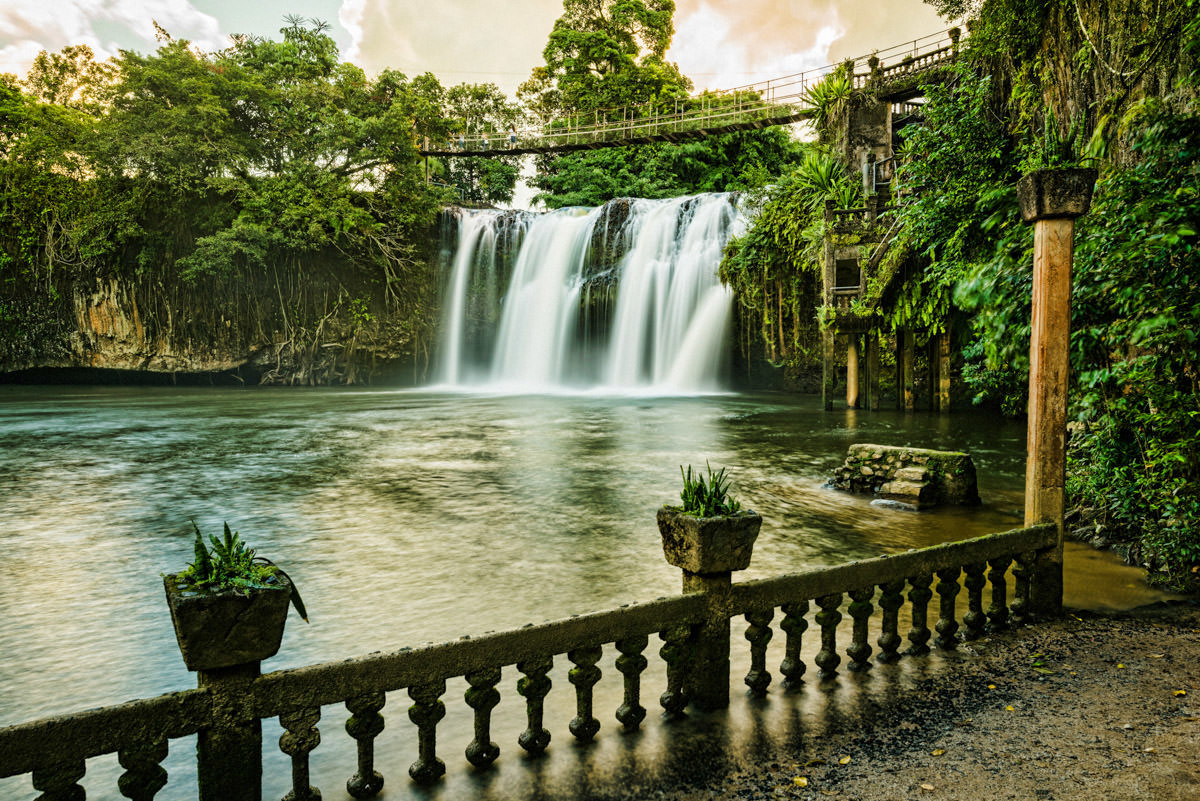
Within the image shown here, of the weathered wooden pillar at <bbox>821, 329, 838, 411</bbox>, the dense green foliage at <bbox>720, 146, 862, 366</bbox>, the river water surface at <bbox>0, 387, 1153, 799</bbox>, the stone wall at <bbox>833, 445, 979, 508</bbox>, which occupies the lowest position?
the river water surface at <bbox>0, 387, 1153, 799</bbox>

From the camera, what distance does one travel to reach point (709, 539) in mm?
3172

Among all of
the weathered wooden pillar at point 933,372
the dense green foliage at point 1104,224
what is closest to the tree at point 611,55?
the weathered wooden pillar at point 933,372

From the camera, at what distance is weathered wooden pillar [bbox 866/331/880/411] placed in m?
17.2

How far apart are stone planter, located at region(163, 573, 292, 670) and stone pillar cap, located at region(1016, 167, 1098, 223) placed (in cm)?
436

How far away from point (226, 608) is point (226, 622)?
A: 0.17 ft

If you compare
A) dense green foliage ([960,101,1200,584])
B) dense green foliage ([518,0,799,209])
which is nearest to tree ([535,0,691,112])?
dense green foliage ([518,0,799,209])

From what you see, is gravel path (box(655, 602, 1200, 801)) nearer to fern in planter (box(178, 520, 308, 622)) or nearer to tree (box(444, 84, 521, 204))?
fern in planter (box(178, 520, 308, 622))

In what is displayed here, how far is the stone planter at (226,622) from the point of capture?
7.34 ft

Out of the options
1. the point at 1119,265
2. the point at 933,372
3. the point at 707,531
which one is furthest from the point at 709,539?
the point at 933,372

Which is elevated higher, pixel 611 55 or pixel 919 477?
pixel 611 55

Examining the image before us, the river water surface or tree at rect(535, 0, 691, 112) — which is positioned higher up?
tree at rect(535, 0, 691, 112)

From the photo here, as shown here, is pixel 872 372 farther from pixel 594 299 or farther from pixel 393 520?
pixel 393 520

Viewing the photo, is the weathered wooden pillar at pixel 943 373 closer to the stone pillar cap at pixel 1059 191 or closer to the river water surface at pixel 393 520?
the river water surface at pixel 393 520

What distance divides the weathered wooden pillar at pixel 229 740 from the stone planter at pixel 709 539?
1.71m
